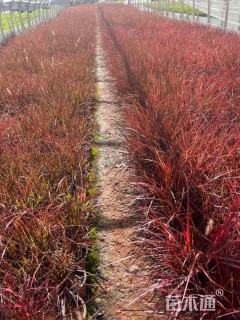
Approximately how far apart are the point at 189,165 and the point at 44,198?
1.16 metres

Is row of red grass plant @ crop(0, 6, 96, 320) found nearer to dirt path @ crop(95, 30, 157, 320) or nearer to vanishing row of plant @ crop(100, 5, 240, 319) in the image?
dirt path @ crop(95, 30, 157, 320)

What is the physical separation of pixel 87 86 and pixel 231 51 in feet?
8.56

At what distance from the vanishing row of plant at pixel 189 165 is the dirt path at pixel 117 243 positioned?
4.8 inches

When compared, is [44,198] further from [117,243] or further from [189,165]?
Result: [189,165]

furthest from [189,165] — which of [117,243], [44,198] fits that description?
[44,198]

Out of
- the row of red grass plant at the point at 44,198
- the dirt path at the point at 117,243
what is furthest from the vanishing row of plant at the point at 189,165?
the row of red grass plant at the point at 44,198

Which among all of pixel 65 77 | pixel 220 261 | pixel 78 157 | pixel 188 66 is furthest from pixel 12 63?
pixel 220 261

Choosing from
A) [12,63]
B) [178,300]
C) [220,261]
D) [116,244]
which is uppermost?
[12,63]

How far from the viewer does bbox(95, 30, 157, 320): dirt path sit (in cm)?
158

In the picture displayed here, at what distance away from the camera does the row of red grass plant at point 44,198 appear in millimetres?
1533

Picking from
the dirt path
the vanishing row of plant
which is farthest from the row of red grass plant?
the vanishing row of plant

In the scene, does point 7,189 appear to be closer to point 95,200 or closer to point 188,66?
point 95,200

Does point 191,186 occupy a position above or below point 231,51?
below

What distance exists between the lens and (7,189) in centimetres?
221
